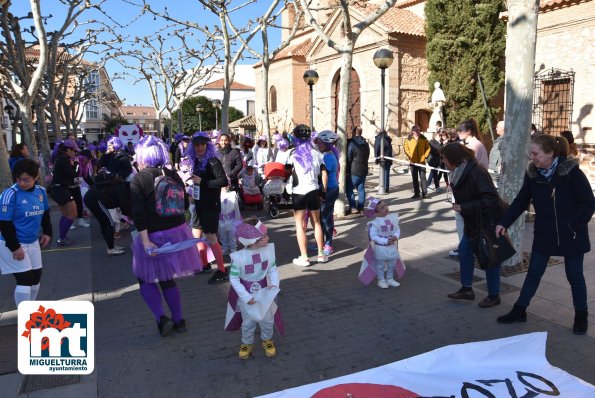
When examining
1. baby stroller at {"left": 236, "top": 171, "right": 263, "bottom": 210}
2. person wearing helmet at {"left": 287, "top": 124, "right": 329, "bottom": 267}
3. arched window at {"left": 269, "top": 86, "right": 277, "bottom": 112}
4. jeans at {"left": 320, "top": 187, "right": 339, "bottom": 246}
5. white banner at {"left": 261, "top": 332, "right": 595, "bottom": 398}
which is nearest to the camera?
white banner at {"left": 261, "top": 332, "right": 595, "bottom": 398}

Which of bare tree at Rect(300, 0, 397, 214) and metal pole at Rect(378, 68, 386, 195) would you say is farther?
metal pole at Rect(378, 68, 386, 195)

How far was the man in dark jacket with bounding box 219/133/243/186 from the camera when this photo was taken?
8477mm

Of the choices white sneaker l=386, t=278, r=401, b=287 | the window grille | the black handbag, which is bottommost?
white sneaker l=386, t=278, r=401, b=287

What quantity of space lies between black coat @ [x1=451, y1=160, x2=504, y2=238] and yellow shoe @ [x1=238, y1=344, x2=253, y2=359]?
8.31 ft

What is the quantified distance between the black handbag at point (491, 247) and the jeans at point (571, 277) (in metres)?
0.30

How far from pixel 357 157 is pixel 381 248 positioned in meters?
4.82

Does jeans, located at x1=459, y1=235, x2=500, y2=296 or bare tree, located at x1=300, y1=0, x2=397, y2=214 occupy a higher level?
bare tree, located at x1=300, y1=0, x2=397, y2=214

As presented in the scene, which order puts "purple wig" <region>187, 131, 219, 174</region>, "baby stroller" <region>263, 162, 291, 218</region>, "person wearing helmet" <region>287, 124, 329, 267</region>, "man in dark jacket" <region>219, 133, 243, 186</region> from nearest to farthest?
"purple wig" <region>187, 131, 219, 174</region> < "person wearing helmet" <region>287, 124, 329, 267</region> < "man in dark jacket" <region>219, 133, 243, 186</region> < "baby stroller" <region>263, 162, 291, 218</region>

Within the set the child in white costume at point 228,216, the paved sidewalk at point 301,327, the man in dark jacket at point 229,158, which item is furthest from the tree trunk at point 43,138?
the child in white costume at point 228,216

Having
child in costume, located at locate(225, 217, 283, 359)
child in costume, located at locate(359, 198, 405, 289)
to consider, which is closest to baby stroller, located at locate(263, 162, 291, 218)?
child in costume, located at locate(359, 198, 405, 289)

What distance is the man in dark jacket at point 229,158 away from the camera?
8.48 metres

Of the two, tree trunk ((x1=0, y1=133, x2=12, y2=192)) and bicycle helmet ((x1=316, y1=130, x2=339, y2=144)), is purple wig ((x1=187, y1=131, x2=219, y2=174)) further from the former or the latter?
tree trunk ((x1=0, y1=133, x2=12, y2=192))

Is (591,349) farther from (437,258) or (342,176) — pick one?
(342,176)

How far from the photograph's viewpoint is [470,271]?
5.11m
